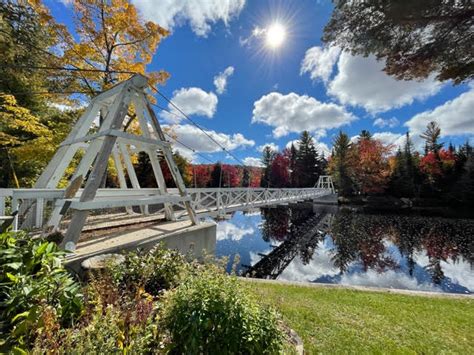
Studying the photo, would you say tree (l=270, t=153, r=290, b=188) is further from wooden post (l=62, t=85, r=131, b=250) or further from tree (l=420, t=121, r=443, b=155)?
wooden post (l=62, t=85, r=131, b=250)

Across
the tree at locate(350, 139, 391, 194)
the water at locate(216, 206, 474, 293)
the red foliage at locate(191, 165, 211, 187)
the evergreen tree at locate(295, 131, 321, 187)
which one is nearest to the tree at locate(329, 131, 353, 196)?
the tree at locate(350, 139, 391, 194)

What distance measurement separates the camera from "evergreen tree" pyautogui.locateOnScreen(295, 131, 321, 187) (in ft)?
122

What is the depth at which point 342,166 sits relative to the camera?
30562mm

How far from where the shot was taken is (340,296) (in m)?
4.13

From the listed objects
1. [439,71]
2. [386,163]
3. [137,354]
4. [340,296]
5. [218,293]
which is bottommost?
[340,296]

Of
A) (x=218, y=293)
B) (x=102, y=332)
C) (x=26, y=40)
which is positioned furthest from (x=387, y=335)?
(x=26, y=40)

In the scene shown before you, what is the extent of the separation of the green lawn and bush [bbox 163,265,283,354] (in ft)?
1.28

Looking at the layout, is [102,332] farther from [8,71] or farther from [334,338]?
[8,71]

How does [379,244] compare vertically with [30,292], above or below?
below

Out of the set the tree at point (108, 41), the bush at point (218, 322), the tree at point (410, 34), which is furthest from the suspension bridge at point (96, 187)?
the tree at point (410, 34)

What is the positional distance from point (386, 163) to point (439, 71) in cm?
2911

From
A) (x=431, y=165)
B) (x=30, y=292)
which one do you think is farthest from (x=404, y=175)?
(x=30, y=292)

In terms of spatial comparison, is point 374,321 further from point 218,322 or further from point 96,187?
point 96,187

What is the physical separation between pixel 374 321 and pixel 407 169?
1205 inches
